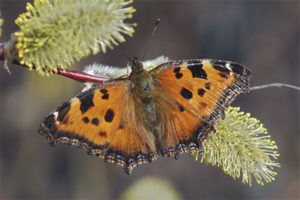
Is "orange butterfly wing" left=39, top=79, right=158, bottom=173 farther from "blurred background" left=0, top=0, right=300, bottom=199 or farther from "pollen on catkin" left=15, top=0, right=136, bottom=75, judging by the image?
"blurred background" left=0, top=0, right=300, bottom=199

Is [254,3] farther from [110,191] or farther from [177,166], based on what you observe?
[110,191]

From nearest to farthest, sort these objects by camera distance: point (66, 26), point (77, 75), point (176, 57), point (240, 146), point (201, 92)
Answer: point (66, 26) < point (77, 75) < point (240, 146) < point (201, 92) < point (176, 57)

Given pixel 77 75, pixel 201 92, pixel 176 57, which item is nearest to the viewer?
pixel 77 75

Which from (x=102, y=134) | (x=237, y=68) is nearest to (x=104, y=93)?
(x=102, y=134)

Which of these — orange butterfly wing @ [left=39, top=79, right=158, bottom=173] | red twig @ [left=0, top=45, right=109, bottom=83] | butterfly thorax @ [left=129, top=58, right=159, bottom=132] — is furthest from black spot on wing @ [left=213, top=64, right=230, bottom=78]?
red twig @ [left=0, top=45, right=109, bottom=83]

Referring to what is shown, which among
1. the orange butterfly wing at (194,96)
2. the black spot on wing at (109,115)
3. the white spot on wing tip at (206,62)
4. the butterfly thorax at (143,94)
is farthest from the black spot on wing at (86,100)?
the white spot on wing tip at (206,62)

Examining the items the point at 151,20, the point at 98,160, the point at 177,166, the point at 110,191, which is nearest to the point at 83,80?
the point at 98,160

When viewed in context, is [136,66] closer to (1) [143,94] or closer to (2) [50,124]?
(1) [143,94]
